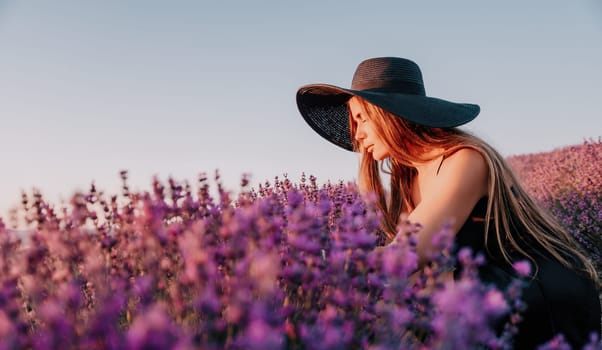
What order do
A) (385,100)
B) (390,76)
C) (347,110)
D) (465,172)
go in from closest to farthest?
(465,172) → (385,100) → (390,76) → (347,110)

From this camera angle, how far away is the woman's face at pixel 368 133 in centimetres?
302

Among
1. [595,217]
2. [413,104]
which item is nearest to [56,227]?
[413,104]

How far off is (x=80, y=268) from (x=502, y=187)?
2.10m

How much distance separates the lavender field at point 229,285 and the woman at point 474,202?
2.75ft

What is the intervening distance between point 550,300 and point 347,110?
6.68ft

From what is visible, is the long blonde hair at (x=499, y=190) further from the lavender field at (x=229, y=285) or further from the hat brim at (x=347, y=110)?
the lavender field at (x=229, y=285)

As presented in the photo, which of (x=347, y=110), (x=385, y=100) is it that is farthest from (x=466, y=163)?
(x=347, y=110)

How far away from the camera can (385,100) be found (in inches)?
107

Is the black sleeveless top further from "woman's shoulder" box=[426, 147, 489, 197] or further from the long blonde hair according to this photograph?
"woman's shoulder" box=[426, 147, 489, 197]

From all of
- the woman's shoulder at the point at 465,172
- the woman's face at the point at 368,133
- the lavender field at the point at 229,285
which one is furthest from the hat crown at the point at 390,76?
the lavender field at the point at 229,285

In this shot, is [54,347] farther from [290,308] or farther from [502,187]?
[502,187]

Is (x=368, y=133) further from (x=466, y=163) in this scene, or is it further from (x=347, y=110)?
(x=347, y=110)

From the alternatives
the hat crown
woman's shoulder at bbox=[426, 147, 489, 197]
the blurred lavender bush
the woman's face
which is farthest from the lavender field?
the blurred lavender bush

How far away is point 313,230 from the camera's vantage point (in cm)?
141
